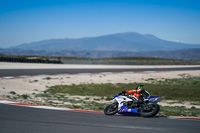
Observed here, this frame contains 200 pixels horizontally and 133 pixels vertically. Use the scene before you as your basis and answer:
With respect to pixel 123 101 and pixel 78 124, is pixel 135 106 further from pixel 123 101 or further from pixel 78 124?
pixel 78 124

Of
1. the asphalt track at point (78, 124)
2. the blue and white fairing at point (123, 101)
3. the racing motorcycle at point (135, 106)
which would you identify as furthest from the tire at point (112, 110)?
the asphalt track at point (78, 124)

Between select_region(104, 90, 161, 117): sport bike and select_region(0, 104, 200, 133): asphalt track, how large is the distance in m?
0.32

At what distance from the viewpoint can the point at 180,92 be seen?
20.2 m

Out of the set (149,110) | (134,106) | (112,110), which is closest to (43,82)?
(112,110)

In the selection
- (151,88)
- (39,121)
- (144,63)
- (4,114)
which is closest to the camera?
(39,121)

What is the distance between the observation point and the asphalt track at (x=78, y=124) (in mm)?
6852

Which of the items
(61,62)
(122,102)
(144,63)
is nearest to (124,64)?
(144,63)

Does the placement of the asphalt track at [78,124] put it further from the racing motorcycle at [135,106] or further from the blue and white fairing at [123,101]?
the blue and white fairing at [123,101]

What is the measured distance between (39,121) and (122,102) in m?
3.24

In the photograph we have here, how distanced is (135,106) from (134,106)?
37 mm

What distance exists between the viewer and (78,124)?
7594 millimetres

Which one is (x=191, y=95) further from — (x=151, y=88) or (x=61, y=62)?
(x=61, y=62)

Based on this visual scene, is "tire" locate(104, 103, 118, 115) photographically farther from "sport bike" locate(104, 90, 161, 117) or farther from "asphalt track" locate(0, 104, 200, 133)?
"asphalt track" locate(0, 104, 200, 133)

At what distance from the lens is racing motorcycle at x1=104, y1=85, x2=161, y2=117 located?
29.8 ft
